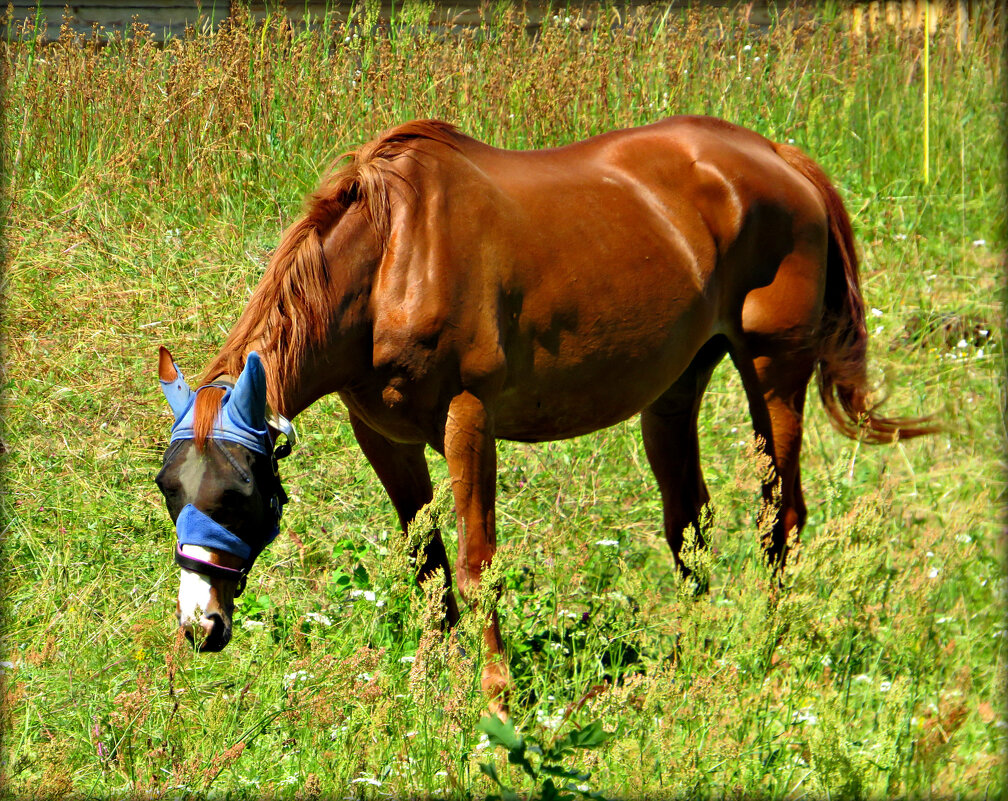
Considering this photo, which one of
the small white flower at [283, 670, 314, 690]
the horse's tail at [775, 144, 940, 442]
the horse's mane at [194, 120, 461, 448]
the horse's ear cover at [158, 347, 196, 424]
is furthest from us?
the horse's tail at [775, 144, 940, 442]

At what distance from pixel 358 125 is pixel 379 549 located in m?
3.46

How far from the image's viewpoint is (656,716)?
2439mm

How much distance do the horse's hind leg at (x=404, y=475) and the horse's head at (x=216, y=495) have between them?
31.6 inches

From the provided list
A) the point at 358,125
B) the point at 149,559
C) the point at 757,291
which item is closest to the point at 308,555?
the point at 149,559

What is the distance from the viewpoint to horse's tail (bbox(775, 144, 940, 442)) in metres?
4.23

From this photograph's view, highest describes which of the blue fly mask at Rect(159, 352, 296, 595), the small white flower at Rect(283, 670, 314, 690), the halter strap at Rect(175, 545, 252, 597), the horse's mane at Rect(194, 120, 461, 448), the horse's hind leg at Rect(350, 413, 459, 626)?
the horse's mane at Rect(194, 120, 461, 448)

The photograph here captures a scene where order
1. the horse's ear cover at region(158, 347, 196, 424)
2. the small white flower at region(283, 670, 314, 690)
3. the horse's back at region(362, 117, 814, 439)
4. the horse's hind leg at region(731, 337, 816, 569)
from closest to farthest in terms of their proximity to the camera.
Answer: the horse's ear cover at region(158, 347, 196, 424), the small white flower at region(283, 670, 314, 690), the horse's back at region(362, 117, 814, 439), the horse's hind leg at region(731, 337, 816, 569)

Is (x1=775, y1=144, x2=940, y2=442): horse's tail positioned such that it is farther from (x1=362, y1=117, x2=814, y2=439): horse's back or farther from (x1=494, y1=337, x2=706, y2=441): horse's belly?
(x1=494, y1=337, x2=706, y2=441): horse's belly

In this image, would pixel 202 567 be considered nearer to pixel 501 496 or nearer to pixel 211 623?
pixel 211 623

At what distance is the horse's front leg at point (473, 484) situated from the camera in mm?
3207

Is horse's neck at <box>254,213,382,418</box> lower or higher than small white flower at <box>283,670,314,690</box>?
higher

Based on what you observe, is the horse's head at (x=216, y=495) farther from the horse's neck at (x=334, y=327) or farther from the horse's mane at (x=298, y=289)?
the horse's neck at (x=334, y=327)

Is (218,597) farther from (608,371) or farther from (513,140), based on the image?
(513,140)

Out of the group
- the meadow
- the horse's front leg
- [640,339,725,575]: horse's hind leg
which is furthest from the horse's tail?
the horse's front leg
